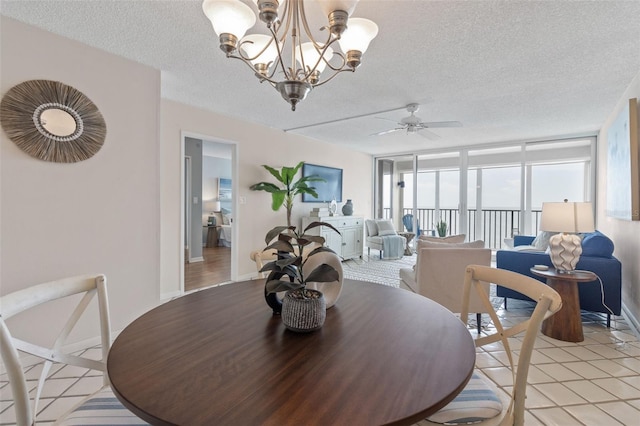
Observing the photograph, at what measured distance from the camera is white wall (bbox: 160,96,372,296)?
360cm

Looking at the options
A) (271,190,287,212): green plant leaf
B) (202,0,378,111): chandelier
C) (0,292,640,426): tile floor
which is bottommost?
(0,292,640,426): tile floor

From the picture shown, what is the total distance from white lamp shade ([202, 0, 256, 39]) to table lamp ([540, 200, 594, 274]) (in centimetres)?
287

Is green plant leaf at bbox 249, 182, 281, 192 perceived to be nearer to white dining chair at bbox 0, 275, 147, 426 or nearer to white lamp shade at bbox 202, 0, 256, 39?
white lamp shade at bbox 202, 0, 256, 39

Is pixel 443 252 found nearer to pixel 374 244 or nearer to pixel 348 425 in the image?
pixel 348 425

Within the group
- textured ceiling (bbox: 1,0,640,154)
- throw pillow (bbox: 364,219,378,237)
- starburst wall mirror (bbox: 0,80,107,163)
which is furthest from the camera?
throw pillow (bbox: 364,219,378,237)

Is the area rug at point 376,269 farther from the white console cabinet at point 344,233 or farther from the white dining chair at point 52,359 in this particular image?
the white dining chair at point 52,359

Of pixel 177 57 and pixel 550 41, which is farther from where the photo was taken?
pixel 177 57

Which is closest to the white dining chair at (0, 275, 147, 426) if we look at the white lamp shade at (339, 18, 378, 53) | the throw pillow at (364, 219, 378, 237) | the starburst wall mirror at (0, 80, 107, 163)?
the starburst wall mirror at (0, 80, 107, 163)

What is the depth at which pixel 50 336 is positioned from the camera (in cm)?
224

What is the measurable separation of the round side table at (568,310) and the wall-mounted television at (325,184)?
12.6 ft

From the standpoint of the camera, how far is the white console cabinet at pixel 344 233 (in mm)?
5336

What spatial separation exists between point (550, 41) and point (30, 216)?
3.95m

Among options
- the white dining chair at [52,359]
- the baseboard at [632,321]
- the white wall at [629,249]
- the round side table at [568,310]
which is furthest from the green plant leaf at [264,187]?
the baseboard at [632,321]

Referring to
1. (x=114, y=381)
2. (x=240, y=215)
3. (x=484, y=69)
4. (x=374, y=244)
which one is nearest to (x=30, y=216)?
(x=114, y=381)
